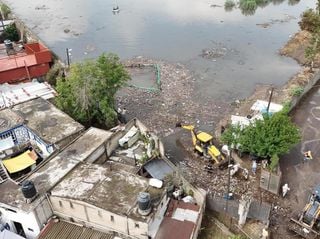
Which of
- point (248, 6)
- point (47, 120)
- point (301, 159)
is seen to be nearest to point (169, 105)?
point (47, 120)

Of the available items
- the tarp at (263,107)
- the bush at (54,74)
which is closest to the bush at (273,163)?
the tarp at (263,107)

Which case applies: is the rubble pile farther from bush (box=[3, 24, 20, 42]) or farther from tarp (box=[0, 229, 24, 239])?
bush (box=[3, 24, 20, 42])

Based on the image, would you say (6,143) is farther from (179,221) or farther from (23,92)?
(179,221)

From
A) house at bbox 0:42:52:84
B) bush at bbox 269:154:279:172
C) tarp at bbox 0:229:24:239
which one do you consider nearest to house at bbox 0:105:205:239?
tarp at bbox 0:229:24:239

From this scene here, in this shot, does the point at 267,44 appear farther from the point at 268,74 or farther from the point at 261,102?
the point at 261,102

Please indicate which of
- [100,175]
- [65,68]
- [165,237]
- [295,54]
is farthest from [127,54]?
[165,237]

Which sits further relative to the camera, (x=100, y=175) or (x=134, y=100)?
(x=134, y=100)
